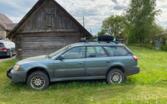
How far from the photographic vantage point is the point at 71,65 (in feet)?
39.9

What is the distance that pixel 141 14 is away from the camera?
187ft

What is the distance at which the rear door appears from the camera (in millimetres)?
12414

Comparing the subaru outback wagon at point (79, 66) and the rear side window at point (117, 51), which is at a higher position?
the rear side window at point (117, 51)

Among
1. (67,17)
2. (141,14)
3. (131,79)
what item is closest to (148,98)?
(131,79)

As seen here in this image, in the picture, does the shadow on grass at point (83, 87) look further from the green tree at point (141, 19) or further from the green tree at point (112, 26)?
the green tree at point (112, 26)

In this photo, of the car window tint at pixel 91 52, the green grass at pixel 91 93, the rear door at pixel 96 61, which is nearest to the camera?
the green grass at pixel 91 93

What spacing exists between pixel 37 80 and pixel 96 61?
2473 millimetres

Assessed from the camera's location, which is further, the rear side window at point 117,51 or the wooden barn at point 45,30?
the wooden barn at point 45,30

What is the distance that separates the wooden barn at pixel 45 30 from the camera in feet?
72.2

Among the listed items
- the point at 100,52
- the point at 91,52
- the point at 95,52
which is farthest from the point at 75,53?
the point at 100,52

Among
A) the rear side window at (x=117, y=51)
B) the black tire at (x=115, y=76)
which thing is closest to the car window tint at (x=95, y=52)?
the rear side window at (x=117, y=51)

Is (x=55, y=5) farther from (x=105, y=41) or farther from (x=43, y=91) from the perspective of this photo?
(x=43, y=91)

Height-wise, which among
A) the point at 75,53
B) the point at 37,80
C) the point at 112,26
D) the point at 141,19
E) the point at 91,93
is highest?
the point at 141,19

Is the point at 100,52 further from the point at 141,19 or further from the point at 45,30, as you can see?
the point at 141,19
